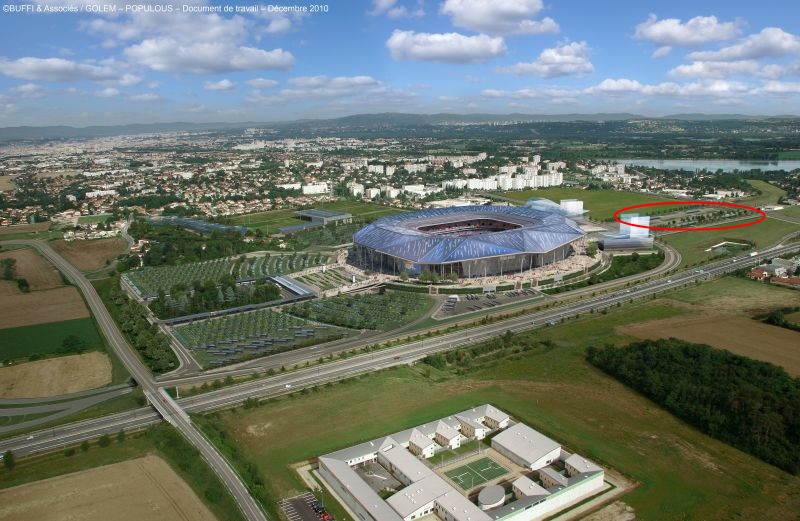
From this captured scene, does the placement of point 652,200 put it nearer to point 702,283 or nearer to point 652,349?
point 702,283

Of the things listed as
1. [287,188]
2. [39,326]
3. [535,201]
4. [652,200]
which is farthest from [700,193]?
[39,326]

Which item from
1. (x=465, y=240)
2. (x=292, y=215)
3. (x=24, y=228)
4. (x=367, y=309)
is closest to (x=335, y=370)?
(x=367, y=309)

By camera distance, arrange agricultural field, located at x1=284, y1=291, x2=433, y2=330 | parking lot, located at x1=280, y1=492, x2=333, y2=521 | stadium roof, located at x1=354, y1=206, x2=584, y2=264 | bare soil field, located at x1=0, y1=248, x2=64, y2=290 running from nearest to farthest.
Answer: parking lot, located at x1=280, y1=492, x2=333, y2=521 < agricultural field, located at x1=284, y1=291, x2=433, y2=330 < stadium roof, located at x1=354, y1=206, x2=584, y2=264 < bare soil field, located at x1=0, y1=248, x2=64, y2=290

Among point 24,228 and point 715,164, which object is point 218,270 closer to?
point 24,228

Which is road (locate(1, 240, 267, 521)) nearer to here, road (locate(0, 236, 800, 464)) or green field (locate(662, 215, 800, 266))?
road (locate(0, 236, 800, 464))

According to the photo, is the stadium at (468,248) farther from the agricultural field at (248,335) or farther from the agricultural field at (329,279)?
the agricultural field at (248,335)

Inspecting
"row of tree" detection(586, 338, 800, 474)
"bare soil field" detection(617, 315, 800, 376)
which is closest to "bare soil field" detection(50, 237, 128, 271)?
"row of tree" detection(586, 338, 800, 474)
